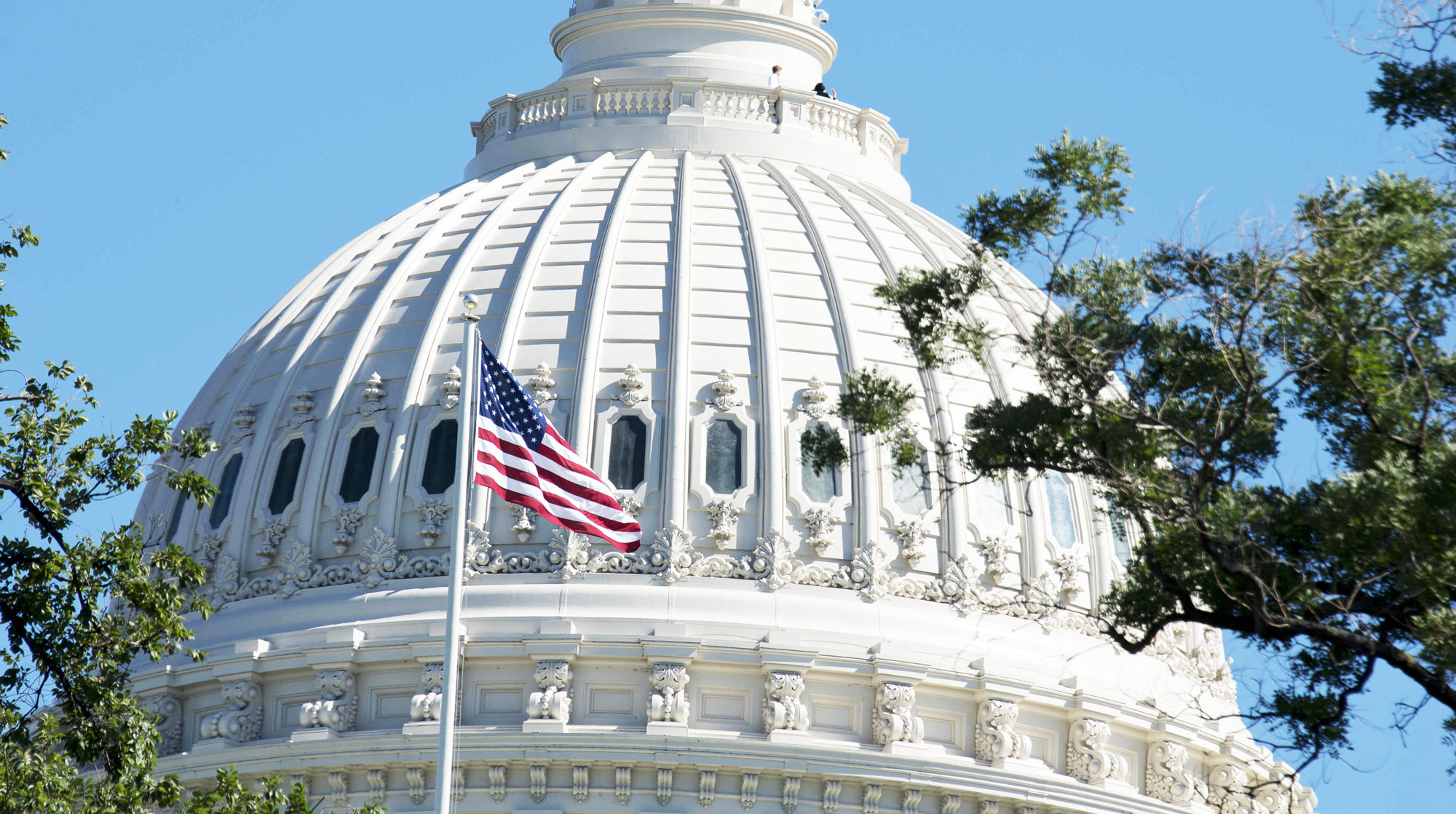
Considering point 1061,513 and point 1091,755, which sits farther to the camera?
point 1061,513

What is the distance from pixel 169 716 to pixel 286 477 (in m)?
5.82

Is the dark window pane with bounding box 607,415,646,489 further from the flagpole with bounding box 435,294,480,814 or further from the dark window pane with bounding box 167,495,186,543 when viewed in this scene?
the flagpole with bounding box 435,294,480,814

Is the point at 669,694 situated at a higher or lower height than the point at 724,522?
lower

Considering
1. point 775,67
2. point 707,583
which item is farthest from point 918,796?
point 775,67

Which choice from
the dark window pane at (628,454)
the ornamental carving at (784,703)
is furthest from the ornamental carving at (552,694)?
the dark window pane at (628,454)

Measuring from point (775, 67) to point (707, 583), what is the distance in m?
17.4

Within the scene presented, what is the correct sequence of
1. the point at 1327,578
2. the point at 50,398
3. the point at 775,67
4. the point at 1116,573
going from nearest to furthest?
the point at 1327,578 < the point at 50,398 < the point at 1116,573 < the point at 775,67

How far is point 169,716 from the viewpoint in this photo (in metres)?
48.8

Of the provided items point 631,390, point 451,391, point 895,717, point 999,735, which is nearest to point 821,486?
point 631,390

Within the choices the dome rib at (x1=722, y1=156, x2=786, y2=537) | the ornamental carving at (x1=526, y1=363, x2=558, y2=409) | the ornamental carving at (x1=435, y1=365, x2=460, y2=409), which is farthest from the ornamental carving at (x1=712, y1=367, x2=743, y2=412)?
the ornamental carving at (x1=435, y1=365, x2=460, y2=409)

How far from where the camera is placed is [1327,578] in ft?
73.7

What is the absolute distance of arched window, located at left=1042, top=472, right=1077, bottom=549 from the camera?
5147cm

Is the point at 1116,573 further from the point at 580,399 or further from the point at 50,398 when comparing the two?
the point at 50,398

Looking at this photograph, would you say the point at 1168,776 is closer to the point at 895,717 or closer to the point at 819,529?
the point at 895,717
